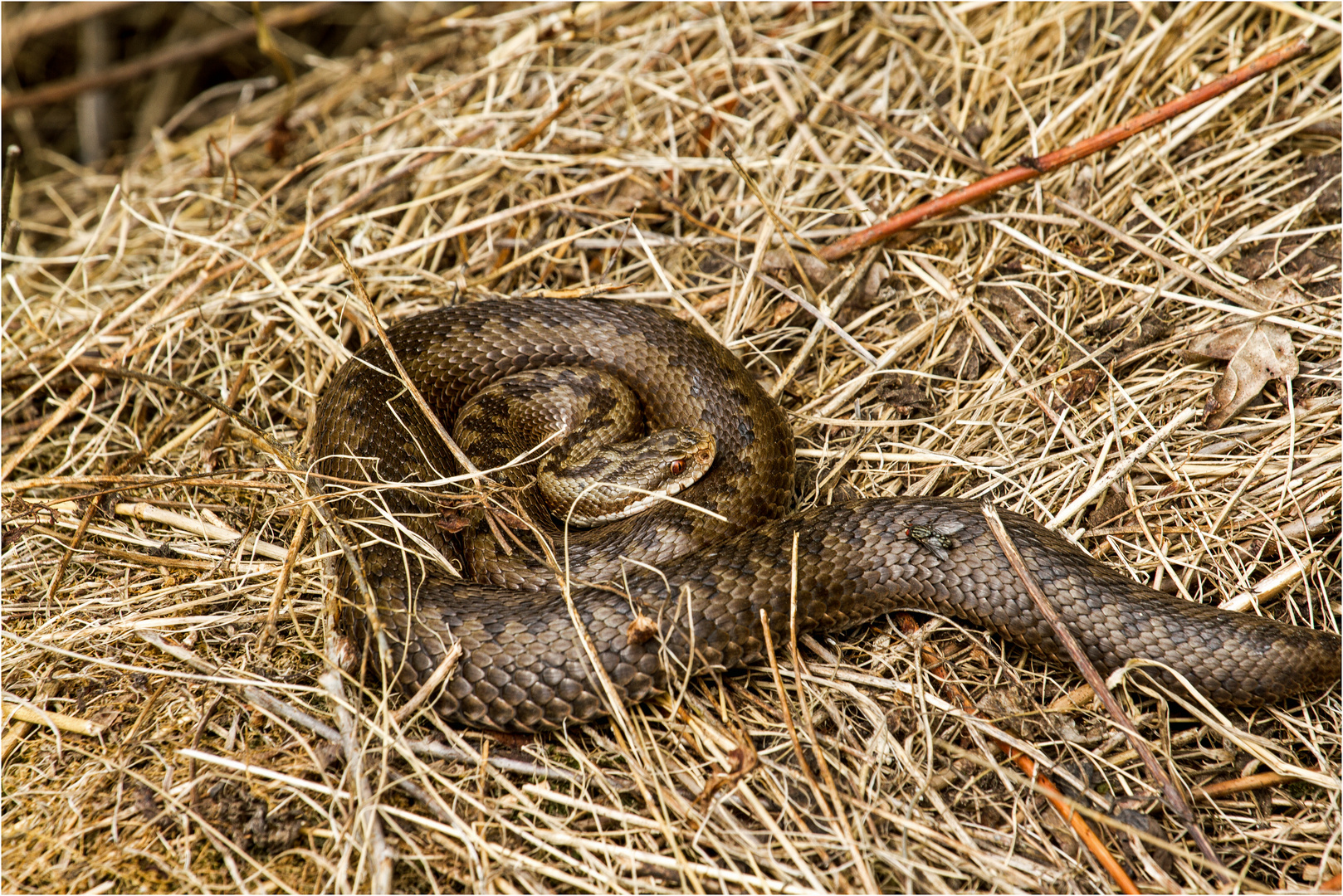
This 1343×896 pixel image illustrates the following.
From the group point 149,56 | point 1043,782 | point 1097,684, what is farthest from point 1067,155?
point 149,56

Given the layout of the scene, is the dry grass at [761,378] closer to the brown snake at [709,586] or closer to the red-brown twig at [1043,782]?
the red-brown twig at [1043,782]

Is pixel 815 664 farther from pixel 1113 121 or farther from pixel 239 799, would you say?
pixel 1113 121

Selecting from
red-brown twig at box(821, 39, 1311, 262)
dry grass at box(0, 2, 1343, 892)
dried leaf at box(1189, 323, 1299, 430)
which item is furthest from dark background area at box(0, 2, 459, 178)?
dried leaf at box(1189, 323, 1299, 430)

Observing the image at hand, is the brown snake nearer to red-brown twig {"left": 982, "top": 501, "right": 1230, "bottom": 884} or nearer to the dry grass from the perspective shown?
red-brown twig {"left": 982, "top": 501, "right": 1230, "bottom": 884}

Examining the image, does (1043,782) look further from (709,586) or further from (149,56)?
(149,56)

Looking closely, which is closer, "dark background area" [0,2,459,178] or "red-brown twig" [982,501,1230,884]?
"red-brown twig" [982,501,1230,884]

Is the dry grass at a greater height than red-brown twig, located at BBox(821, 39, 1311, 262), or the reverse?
red-brown twig, located at BBox(821, 39, 1311, 262)

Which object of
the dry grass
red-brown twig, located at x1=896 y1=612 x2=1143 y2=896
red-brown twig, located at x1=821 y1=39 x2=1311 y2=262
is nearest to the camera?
red-brown twig, located at x1=896 y1=612 x2=1143 y2=896
